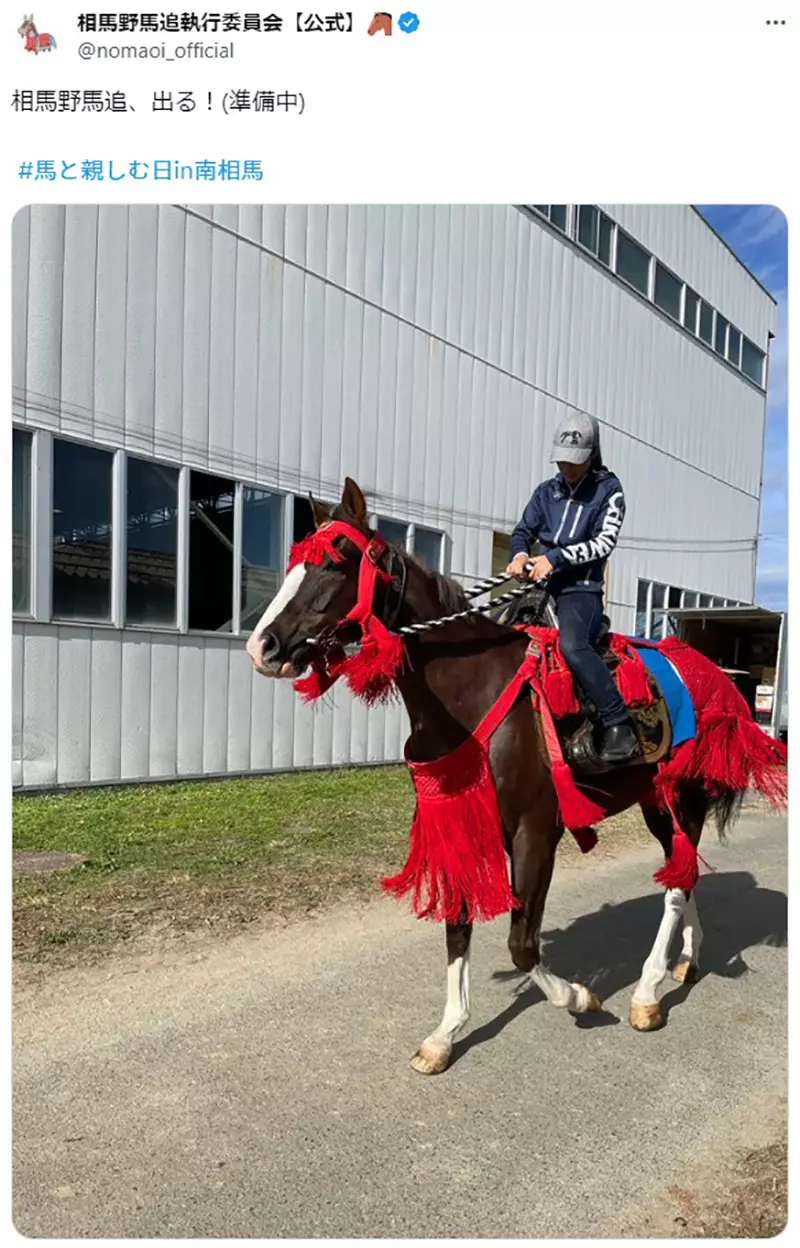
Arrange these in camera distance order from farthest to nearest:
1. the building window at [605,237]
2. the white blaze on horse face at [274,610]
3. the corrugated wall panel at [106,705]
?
1. the building window at [605,237]
2. the corrugated wall panel at [106,705]
3. the white blaze on horse face at [274,610]

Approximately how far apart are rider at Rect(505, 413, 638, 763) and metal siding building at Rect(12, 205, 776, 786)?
142 inches

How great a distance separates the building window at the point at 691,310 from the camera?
711 inches

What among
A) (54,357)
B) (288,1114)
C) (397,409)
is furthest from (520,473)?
(288,1114)

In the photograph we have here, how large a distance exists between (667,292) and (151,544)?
13.0m

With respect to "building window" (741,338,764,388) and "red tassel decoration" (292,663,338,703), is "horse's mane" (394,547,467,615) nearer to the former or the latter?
"red tassel decoration" (292,663,338,703)

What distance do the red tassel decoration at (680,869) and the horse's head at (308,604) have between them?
2210mm

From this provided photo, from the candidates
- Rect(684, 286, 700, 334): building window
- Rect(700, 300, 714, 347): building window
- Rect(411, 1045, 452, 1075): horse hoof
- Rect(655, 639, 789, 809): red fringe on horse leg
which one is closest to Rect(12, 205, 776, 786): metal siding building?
Rect(684, 286, 700, 334): building window

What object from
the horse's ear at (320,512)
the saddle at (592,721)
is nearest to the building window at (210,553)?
the saddle at (592,721)

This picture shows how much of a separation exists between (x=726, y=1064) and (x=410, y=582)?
2415mm

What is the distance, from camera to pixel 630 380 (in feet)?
51.1

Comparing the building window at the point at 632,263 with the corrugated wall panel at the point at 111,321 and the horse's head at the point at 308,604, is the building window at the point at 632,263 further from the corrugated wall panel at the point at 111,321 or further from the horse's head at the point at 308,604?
the horse's head at the point at 308,604

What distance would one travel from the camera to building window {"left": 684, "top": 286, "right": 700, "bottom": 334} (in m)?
18.0
